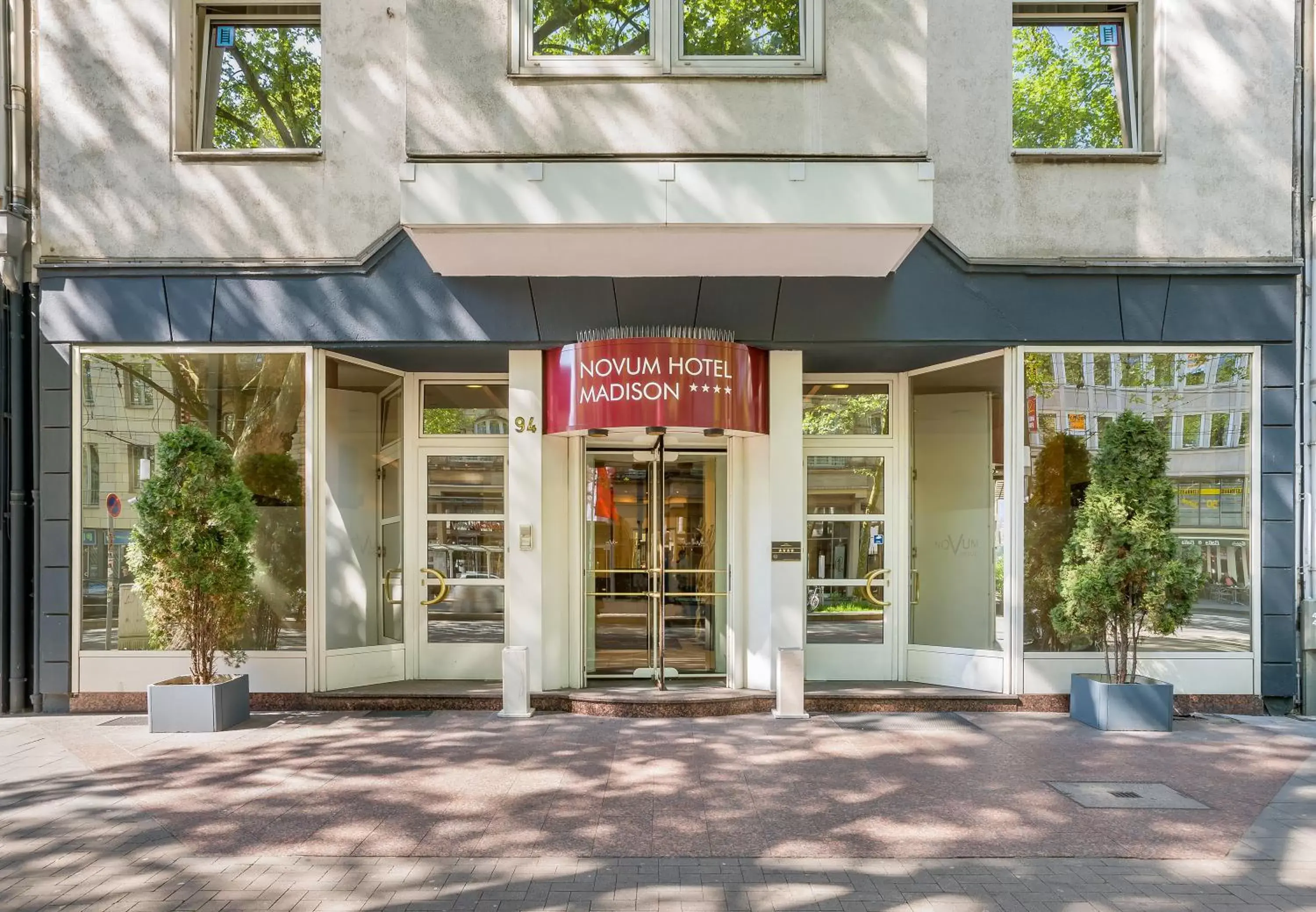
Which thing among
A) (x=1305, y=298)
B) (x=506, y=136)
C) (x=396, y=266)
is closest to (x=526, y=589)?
(x=396, y=266)

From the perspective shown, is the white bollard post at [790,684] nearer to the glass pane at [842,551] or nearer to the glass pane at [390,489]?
the glass pane at [842,551]

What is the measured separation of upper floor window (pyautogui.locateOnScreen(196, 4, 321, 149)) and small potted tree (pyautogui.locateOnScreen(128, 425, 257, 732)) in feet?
11.1

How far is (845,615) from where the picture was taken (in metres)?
9.62

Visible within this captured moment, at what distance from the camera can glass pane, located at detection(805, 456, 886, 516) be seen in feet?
32.0

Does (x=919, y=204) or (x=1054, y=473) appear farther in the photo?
(x=1054, y=473)

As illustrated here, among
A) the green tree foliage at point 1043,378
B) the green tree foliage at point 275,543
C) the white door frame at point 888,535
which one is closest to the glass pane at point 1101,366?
the green tree foliage at point 1043,378

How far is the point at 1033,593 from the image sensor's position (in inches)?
342

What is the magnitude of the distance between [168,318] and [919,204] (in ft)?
23.4

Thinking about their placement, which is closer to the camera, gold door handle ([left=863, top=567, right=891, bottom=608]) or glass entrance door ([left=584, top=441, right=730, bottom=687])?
glass entrance door ([left=584, top=441, right=730, bottom=687])

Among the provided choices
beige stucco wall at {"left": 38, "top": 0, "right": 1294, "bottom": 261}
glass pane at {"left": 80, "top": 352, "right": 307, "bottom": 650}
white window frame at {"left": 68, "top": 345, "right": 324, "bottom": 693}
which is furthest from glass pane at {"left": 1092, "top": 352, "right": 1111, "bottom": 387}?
glass pane at {"left": 80, "top": 352, "right": 307, "bottom": 650}

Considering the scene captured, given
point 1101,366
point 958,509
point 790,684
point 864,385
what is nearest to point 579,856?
point 790,684

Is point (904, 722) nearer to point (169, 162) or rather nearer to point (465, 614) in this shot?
point (465, 614)

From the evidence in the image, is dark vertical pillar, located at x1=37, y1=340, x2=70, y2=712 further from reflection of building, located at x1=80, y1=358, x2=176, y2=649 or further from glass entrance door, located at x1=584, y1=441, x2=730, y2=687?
glass entrance door, located at x1=584, y1=441, x2=730, y2=687

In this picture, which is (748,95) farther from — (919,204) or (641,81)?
(919,204)
